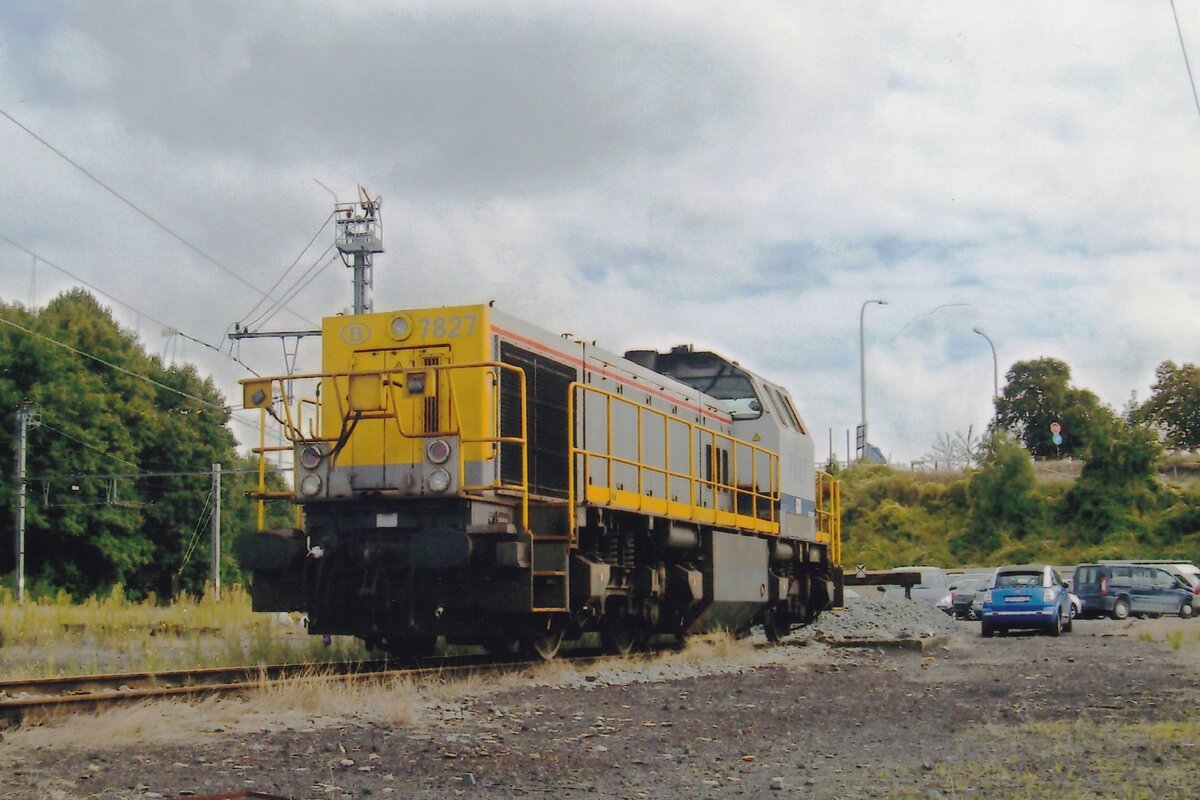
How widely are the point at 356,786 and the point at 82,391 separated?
1839 inches

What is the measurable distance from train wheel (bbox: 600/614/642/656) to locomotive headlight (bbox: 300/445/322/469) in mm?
4058

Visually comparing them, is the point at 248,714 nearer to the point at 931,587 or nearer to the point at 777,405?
the point at 777,405

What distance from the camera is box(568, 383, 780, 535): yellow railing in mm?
13312

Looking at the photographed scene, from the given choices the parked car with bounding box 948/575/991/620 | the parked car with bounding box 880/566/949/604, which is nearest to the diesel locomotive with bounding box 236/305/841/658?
the parked car with bounding box 948/575/991/620

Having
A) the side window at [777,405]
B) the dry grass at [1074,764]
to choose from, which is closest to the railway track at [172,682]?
the dry grass at [1074,764]

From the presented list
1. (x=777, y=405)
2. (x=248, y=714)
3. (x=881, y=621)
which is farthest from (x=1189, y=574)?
(x=248, y=714)

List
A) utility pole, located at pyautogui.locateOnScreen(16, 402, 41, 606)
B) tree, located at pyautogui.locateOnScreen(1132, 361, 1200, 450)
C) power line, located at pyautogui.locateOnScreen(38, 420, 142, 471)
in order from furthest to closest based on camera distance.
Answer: tree, located at pyautogui.locateOnScreen(1132, 361, 1200, 450)
power line, located at pyautogui.locateOnScreen(38, 420, 142, 471)
utility pole, located at pyautogui.locateOnScreen(16, 402, 41, 606)

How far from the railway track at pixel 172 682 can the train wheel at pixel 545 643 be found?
18 centimetres

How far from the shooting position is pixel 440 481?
11.9 m

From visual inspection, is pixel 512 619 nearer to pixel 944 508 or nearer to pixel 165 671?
pixel 165 671

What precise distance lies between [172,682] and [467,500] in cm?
307

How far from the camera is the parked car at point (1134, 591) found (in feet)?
104

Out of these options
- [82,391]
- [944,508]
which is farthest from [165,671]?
[944,508]

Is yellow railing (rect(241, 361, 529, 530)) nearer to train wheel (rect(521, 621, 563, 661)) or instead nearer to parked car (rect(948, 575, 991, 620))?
train wheel (rect(521, 621, 563, 661))
